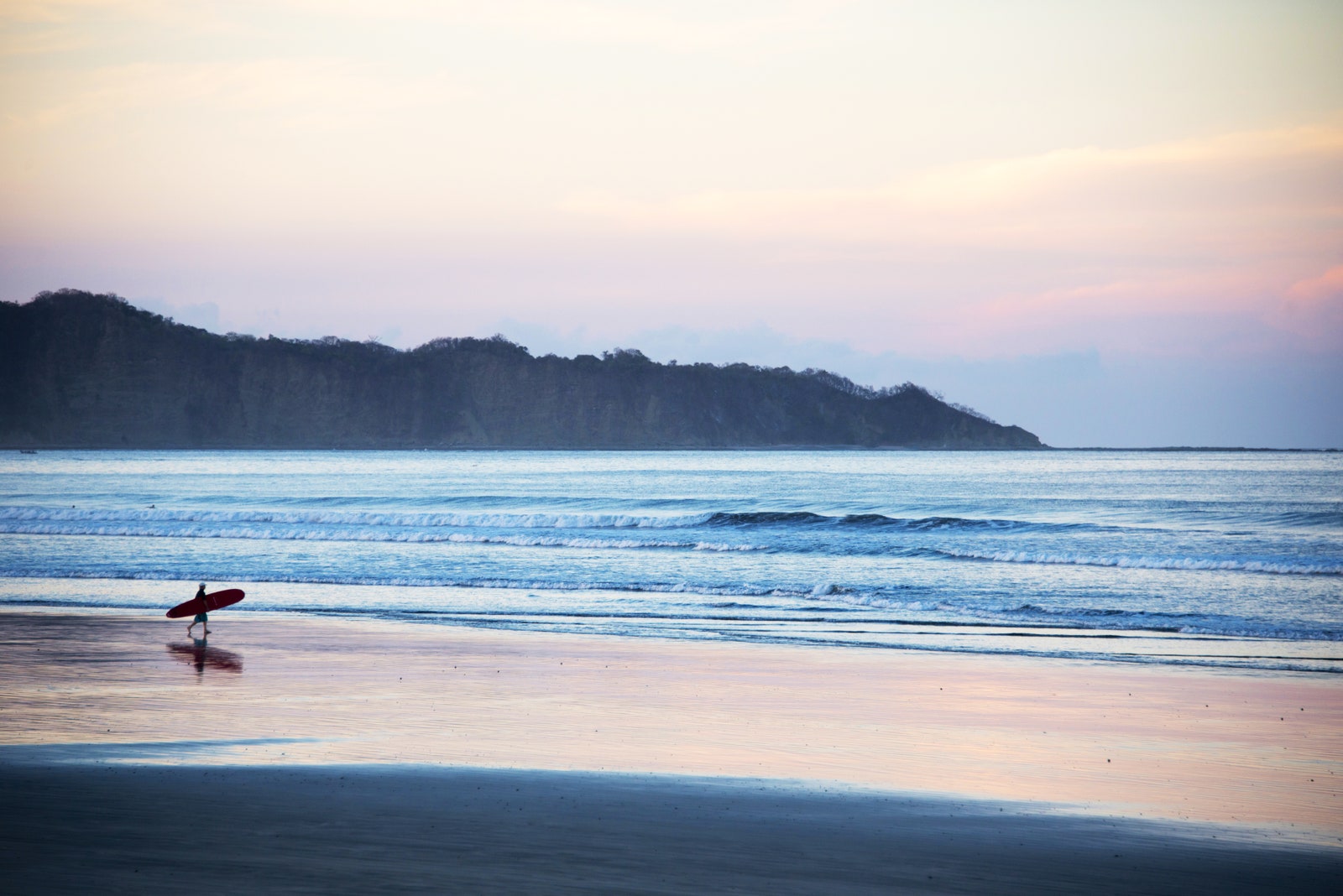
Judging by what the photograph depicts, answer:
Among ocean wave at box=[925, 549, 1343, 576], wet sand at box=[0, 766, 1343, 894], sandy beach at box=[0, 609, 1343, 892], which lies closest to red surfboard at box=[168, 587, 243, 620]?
sandy beach at box=[0, 609, 1343, 892]

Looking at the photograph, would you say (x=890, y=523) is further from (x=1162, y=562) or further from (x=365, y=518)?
(x=365, y=518)

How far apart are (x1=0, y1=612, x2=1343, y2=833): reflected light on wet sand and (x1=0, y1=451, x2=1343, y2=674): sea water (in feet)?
8.49

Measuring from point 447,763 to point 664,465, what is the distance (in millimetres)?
122586


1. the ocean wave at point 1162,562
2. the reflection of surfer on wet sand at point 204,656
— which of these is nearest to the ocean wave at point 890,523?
the ocean wave at point 1162,562

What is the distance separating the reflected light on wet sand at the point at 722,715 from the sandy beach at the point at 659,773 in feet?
0.18

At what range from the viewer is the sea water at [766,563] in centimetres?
2009

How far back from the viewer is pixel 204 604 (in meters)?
18.6

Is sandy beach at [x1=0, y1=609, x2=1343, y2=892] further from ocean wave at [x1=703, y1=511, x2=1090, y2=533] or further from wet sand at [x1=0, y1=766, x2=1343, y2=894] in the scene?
ocean wave at [x1=703, y1=511, x2=1090, y2=533]

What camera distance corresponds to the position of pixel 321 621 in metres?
20.4

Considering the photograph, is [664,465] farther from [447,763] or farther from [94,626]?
[447,763]

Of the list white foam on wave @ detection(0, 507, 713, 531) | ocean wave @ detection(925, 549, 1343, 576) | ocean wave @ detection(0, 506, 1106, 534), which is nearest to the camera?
ocean wave @ detection(925, 549, 1343, 576)

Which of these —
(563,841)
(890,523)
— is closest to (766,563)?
(890,523)

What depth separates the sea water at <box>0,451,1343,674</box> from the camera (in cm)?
2009

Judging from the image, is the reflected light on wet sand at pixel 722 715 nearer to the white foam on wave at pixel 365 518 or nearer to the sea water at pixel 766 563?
the sea water at pixel 766 563
